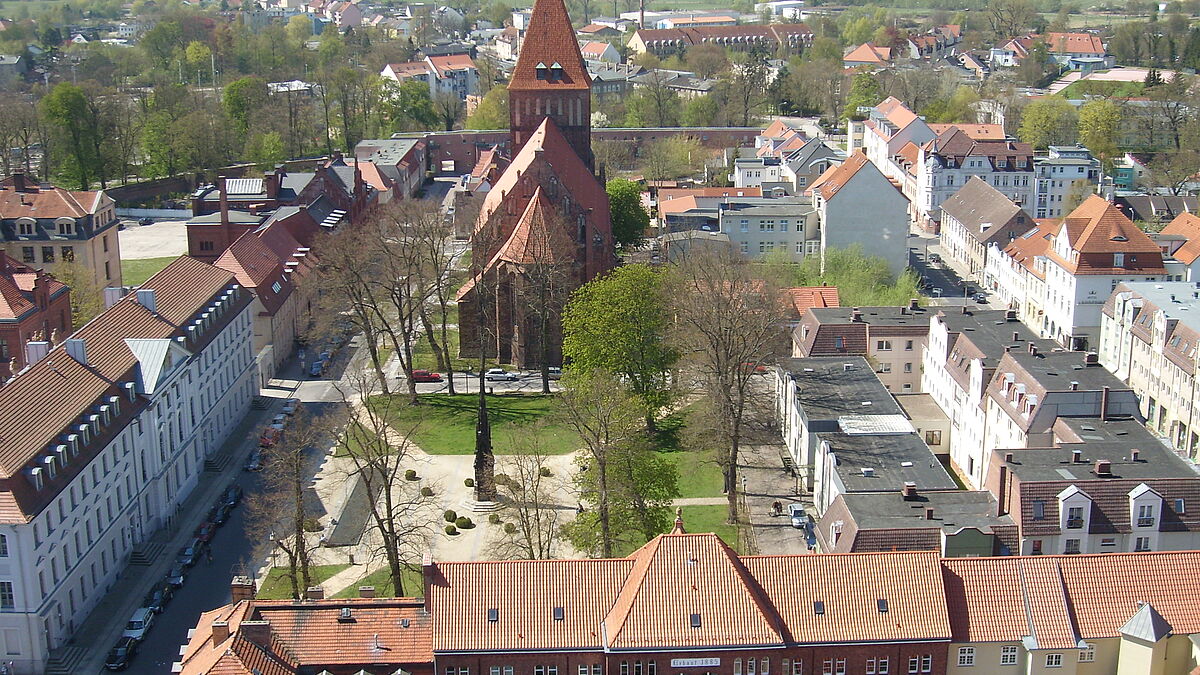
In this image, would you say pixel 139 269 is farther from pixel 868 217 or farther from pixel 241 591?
pixel 241 591

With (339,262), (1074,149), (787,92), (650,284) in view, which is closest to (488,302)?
(339,262)

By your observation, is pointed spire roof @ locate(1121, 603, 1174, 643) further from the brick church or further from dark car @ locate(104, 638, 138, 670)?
the brick church

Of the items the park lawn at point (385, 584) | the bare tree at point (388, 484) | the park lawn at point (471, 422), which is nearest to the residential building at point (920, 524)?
the park lawn at point (385, 584)

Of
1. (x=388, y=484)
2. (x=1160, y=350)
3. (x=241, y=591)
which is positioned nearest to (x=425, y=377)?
(x=388, y=484)

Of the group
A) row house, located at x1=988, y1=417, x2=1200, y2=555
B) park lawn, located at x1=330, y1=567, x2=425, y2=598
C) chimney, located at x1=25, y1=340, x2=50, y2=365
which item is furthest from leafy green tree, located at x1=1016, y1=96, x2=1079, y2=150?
chimney, located at x1=25, y1=340, x2=50, y2=365

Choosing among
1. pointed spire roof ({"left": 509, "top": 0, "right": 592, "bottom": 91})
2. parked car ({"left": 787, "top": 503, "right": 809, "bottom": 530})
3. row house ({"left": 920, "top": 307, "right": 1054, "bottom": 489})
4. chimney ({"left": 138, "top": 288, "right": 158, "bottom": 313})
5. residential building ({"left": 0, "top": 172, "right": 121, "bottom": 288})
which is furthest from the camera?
pointed spire roof ({"left": 509, "top": 0, "right": 592, "bottom": 91})

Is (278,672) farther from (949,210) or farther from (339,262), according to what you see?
(949,210)
